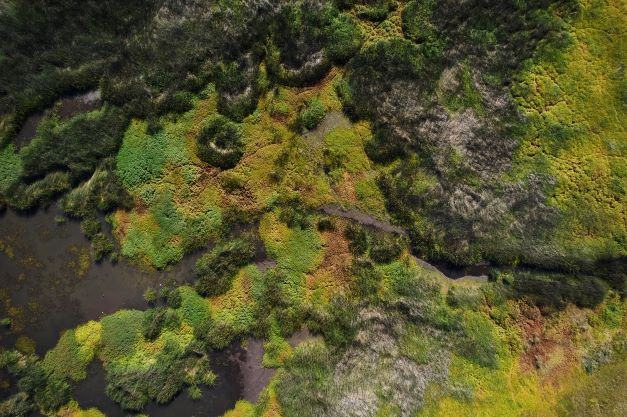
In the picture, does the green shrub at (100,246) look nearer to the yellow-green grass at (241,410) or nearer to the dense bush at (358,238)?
the yellow-green grass at (241,410)

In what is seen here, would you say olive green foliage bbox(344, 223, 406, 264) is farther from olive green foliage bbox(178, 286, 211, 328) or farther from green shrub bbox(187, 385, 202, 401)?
green shrub bbox(187, 385, 202, 401)

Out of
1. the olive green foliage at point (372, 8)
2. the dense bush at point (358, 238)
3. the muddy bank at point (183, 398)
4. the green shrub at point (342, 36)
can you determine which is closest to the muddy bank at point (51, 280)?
the muddy bank at point (183, 398)

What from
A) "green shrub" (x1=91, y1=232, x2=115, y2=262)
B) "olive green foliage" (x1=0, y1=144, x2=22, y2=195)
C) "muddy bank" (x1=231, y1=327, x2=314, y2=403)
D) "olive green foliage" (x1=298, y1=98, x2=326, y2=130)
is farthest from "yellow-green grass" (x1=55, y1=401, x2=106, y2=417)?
"olive green foliage" (x1=298, y1=98, x2=326, y2=130)

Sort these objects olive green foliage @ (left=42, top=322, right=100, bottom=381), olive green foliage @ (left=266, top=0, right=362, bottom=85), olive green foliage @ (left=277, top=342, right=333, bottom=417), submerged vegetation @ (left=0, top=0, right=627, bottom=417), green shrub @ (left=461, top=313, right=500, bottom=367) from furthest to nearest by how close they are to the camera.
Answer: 1. olive green foliage @ (left=42, top=322, right=100, bottom=381)
2. olive green foliage @ (left=277, top=342, right=333, bottom=417)
3. olive green foliage @ (left=266, top=0, right=362, bottom=85)
4. green shrub @ (left=461, top=313, right=500, bottom=367)
5. submerged vegetation @ (left=0, top=0, right=627, bottom=417)

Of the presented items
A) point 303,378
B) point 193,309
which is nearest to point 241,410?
point 303,378

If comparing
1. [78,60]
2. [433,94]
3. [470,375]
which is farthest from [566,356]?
[78,60]

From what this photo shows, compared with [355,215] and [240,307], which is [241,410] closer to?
[240,307]

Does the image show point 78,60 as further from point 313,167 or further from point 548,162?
point 548,162
